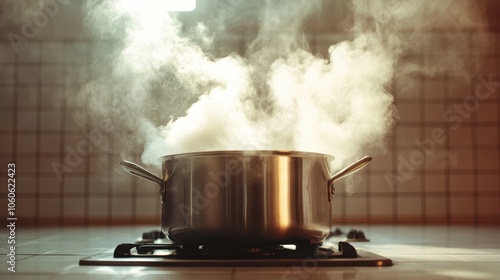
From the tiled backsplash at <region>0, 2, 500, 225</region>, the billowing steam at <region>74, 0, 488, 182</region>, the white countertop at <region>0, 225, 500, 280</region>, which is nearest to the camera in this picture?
the white countertop at <region>0, 225, 500, 280</region>

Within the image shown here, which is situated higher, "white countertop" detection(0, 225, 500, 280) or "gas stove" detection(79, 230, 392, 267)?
"gas stove" detection(79, 230, 392, 267)

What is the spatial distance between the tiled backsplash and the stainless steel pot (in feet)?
5.36

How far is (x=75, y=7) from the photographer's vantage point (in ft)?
8.39

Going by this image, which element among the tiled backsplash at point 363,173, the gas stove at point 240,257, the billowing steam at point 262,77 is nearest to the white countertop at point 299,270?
the gas stove at point 240,257

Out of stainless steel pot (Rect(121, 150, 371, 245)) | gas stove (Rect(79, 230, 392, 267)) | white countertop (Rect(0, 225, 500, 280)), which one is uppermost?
stainless steel pot (Rect(121, 150, 371, 245))

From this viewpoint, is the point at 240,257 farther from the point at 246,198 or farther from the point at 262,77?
the point at 262,77

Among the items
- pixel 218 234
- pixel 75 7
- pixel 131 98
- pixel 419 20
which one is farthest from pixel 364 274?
pixel 75 7

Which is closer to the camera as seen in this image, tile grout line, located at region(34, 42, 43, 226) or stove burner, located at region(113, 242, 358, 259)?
stove burner, located at region(113, 242, 358, 259)

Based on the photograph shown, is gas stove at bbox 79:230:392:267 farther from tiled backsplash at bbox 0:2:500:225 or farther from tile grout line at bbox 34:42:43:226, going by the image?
tile grout line at bbox 34:42:43:226

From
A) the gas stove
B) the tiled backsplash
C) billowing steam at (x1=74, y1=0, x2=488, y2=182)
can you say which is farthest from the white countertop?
the tiled backsplash

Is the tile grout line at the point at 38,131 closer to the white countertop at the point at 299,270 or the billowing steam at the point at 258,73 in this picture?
the billowing steam at the point at 258,73

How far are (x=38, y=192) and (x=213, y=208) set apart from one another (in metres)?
1.88

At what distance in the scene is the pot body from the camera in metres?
0.93

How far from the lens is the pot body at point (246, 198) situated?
0.93 meters
